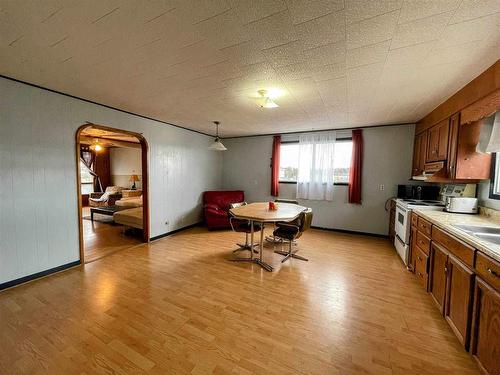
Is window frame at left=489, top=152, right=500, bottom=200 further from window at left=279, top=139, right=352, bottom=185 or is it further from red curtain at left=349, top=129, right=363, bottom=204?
window at left=279, top=139, right=352, bottom=185

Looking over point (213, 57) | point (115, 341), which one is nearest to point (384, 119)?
point (213, 57)

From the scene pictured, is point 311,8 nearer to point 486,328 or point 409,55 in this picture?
point 409,55

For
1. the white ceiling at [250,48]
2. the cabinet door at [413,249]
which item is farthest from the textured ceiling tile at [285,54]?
Answer: the cabinet door at [413,249]

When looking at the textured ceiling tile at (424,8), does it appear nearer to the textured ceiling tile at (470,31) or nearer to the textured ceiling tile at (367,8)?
the textured ceiling tile at (367,8)

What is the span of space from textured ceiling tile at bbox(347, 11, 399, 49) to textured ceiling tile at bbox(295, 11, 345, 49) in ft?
0.24

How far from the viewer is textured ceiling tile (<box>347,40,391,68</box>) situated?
1.72 metres

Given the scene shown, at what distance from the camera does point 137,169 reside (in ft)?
27.7

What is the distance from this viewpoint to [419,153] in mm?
3822

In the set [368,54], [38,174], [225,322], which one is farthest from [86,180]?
[368,54]

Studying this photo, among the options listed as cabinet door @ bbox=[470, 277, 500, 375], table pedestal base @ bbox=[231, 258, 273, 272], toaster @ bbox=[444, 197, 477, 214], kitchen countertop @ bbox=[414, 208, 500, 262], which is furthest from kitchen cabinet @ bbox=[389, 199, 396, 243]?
cabinet door @ bbox=[470, 277, 500, 375]

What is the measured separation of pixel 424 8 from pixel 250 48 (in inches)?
46.3

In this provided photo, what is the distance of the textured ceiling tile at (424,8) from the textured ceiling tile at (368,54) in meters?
0.26

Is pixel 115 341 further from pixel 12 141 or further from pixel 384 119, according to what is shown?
pixel 384 119

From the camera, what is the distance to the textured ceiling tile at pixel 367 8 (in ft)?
4.21
